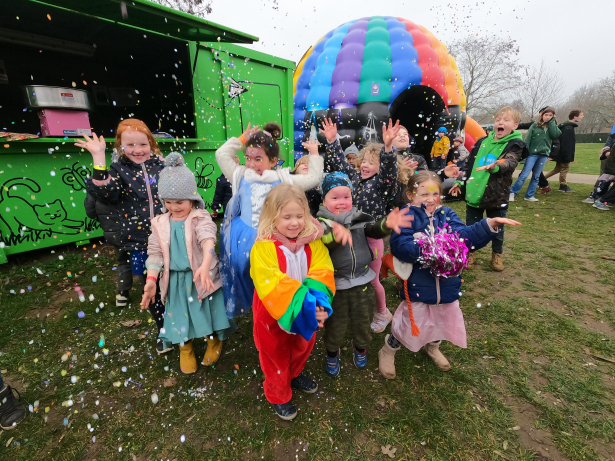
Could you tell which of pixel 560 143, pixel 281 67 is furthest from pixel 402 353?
pixel 560 143

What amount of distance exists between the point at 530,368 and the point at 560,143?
30.8 ft

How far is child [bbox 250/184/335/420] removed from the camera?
1714mm

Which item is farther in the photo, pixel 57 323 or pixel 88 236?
pixel 88 236

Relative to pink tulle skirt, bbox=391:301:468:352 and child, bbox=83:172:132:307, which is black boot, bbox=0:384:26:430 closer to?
child, bbox=83:172:132:307

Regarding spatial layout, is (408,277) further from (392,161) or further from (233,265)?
(233,265)

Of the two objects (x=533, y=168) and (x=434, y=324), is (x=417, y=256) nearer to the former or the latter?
(x=434, y=324)

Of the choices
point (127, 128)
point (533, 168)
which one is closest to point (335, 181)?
point (127, 128)

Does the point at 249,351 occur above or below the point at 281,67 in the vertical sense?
below

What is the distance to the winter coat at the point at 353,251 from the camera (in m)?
2.28

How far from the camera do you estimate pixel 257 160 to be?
2479 millimetres

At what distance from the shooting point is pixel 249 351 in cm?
279

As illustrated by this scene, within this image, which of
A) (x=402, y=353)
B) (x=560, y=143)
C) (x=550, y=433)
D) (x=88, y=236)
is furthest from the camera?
(x=560, y=143)

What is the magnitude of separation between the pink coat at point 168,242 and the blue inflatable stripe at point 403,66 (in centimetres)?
733

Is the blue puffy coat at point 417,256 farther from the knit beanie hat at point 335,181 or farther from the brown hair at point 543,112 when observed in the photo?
the brown hair at point 543,112
